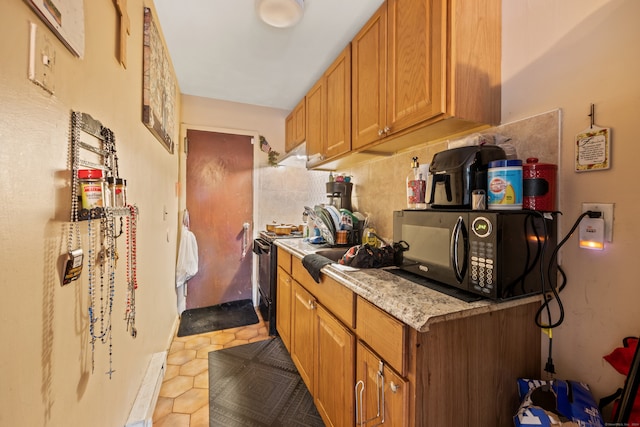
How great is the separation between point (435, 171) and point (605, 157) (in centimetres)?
51

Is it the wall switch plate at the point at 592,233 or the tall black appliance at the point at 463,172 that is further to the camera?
the tall black appliance at the point at 463,172

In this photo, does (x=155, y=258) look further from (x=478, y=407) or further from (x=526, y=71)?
(x=526, y=71)

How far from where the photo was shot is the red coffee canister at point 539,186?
884 mm

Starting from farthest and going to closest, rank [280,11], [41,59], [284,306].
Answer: [284,306] < [280,11] < [41,59]

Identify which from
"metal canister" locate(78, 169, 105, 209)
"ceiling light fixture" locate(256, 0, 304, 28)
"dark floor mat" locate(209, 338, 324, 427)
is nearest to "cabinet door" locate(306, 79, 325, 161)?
"ceiling light fixture" locate(256, 0, 304, 28)

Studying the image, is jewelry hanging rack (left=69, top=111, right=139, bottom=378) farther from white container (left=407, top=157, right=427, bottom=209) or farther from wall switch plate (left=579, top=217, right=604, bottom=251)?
wall switch plate (left=579, top=217, right=604, bottom=251)

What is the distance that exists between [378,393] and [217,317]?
7.34 ft

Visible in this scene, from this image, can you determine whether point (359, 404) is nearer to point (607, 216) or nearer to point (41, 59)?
point (607, 216)

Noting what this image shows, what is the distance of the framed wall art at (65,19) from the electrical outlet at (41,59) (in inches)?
1.3

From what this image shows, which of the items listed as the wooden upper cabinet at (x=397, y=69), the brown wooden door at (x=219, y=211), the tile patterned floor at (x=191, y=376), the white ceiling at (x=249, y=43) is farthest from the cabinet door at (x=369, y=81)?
the tile patterned floor at (x=191, y=376)

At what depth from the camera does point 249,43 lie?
1.88 metres

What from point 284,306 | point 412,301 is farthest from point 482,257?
point 284,306

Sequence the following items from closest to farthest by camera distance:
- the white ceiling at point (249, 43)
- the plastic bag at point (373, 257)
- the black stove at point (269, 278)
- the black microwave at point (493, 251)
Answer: the black microwave at point (493, 251) < the plastic bag at point (373, 257) < the white ceiling at point (249, 43) < the black stove at point (269, 278)

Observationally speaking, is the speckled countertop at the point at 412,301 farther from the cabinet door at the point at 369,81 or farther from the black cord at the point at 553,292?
the cabinet door at the point at 369,81
